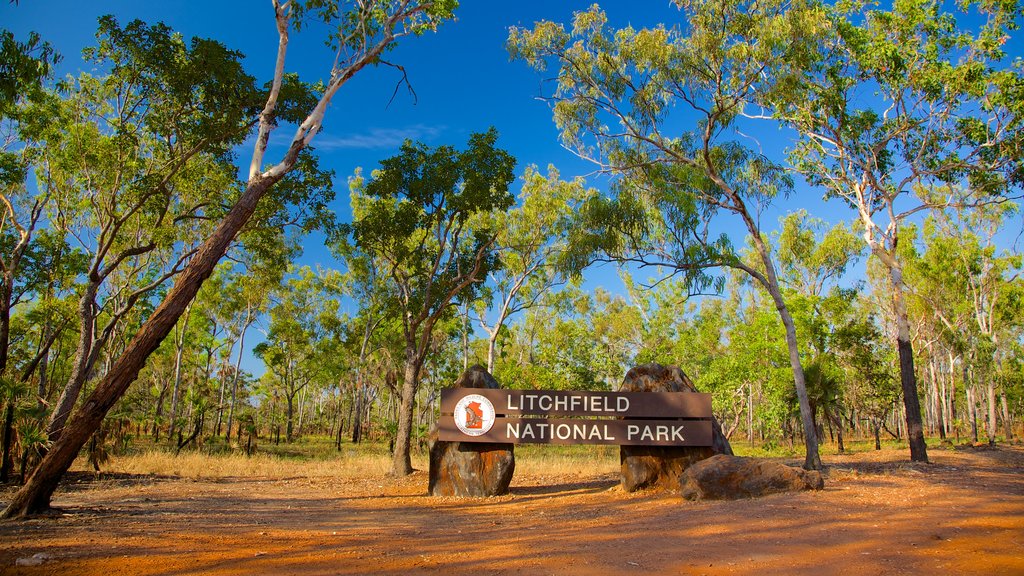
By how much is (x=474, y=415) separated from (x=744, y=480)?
16.5ft

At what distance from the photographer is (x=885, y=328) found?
4181cm

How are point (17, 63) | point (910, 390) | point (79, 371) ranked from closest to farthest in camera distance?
point (17, 63), point (79, 371), point (910, 390)

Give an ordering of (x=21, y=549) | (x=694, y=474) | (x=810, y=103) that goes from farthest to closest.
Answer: (x=810, y=103)
(x=694, y=474)
(x=21, y=549)

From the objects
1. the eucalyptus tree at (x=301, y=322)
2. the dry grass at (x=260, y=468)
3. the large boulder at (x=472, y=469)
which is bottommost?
the dry grass at (x=260, y=468)

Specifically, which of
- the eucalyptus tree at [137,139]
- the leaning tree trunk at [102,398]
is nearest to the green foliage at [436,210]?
the eucalyptus tree at [137,139]

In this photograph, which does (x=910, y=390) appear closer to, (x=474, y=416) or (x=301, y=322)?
(x=474, y=416)

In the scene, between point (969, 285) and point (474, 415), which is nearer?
point (474, 415)

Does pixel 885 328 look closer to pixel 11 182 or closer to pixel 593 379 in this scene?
pixel 593 379

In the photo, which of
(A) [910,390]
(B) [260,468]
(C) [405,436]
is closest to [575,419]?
(C) [405,436]

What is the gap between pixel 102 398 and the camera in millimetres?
7836

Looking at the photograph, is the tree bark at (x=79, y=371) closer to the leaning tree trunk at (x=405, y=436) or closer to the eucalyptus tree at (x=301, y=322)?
the leaning tree trunk at (x=405, y=436)

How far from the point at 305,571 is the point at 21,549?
2930mm

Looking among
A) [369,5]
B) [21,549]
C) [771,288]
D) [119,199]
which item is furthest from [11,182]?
[771,288]

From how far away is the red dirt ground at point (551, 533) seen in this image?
5.34 metres
